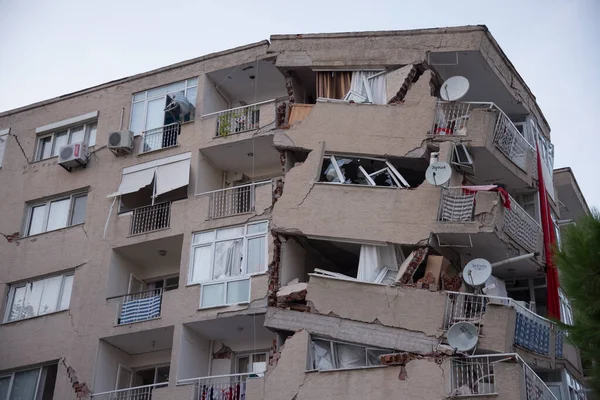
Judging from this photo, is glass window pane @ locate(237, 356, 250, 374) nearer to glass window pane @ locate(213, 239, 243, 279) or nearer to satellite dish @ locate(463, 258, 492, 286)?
glass window pane @ locate(213, 239, 243, 279)

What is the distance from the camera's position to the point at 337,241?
24.4 m

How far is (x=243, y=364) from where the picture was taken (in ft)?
84.0

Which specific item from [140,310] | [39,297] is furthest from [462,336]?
[39,297]

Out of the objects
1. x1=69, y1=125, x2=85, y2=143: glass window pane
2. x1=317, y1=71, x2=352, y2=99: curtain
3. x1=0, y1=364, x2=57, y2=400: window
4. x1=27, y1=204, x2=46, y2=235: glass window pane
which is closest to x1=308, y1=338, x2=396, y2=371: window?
x1=317, y1=71, x2=352, y2=99: curtain

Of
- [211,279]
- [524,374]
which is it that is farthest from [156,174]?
[524,374]

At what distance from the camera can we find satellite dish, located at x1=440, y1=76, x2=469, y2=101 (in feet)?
82.1

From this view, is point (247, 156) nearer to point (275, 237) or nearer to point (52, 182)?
point (275, 237)

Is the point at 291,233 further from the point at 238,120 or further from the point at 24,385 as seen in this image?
the point at 24,385

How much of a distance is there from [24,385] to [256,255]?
7.57 meters

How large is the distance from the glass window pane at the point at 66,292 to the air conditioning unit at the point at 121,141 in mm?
3871

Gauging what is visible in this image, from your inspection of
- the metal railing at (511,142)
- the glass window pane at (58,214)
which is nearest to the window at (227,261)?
the glass window pane at (58,214)

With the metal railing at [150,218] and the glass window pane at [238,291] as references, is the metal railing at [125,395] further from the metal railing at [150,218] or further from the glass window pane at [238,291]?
the metal railing at [150,218]

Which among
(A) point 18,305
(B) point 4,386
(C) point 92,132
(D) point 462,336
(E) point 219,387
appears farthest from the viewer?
(C) point 92,132

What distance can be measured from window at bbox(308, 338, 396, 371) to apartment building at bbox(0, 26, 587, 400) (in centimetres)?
4
